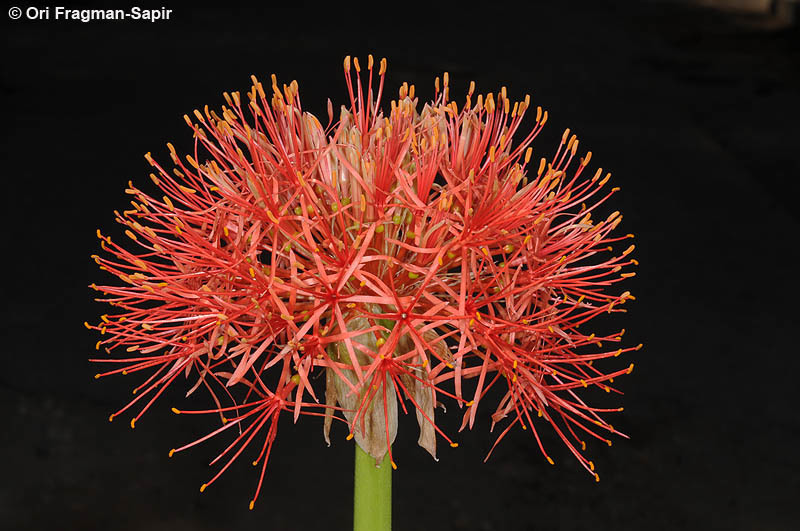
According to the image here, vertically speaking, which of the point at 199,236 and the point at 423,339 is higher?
the point at 199,236

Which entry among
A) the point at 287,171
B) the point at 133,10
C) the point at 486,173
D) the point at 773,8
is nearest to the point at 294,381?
the point at 287,171

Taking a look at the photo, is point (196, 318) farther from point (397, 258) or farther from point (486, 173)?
point (486, 173)

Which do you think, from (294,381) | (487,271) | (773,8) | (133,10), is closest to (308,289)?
(294,381)

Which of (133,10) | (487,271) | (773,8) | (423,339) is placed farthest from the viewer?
(773,8)

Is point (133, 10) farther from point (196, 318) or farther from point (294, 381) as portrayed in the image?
point (294, 381)

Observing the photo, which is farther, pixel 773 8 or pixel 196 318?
pixel 773 8

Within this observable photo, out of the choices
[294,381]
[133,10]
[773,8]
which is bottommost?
Result: [294,381]

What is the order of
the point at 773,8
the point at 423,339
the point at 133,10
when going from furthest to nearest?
the point at 773,8 → the point at 133,10 → the point at 423,339
